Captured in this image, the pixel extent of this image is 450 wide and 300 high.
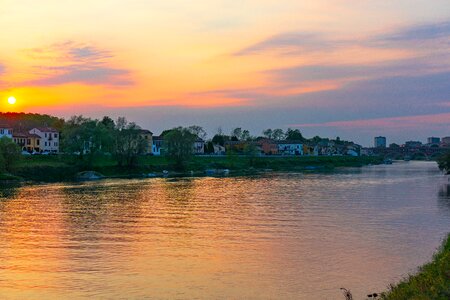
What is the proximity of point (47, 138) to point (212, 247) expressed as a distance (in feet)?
414

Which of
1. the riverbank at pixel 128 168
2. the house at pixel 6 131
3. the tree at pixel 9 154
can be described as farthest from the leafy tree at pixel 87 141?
the house at pixel 6 131

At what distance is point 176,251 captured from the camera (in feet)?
100

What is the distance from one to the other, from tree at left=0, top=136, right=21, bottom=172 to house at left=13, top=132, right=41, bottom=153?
47009 millimetres

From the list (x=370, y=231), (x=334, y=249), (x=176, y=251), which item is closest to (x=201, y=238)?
(x=176, y=251)

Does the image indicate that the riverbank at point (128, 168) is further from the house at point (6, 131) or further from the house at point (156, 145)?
the house at point (156, 145)

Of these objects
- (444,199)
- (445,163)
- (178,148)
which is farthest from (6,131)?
(444,199)

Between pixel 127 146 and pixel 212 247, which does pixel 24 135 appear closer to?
pixel 127 146

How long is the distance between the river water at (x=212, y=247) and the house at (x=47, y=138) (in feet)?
307

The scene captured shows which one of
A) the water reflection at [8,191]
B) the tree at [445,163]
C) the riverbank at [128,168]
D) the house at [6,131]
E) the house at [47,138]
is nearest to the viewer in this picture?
the water reflection at [8,191]

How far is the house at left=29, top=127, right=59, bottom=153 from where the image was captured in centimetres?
14762

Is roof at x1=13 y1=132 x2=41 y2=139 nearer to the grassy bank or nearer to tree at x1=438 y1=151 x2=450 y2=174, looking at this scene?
tree at x1=438 y1=151 x2=450 y2=174

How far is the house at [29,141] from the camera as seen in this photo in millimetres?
142000

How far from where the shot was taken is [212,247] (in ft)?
104

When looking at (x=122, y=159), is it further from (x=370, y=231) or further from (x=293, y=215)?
(x=370, y=231)
